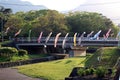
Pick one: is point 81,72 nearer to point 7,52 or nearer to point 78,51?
point 78,51

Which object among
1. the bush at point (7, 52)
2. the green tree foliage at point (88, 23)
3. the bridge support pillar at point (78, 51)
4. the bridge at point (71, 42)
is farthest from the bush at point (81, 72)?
the green tree foliage at point (88, 23)

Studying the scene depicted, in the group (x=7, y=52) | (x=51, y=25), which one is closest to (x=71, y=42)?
(x=51, y=25)

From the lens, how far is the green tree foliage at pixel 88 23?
8488cm

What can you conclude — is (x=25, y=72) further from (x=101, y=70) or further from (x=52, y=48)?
(x=52, y=48)

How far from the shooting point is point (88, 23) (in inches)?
3342

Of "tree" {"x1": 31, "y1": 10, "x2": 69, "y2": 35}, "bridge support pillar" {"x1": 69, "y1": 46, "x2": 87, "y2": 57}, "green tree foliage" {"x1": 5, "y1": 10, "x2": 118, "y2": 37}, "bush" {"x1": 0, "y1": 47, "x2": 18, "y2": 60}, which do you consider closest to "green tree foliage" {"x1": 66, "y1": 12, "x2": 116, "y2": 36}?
"green tree foliage" {"x1": 5, "y1": 10, "x2": 118, "y2": 37}

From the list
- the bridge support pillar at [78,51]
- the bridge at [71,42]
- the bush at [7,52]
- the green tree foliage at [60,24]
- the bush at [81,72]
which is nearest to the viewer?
the bush at [81,72]

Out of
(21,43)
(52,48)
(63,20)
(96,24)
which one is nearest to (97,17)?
(96,24)

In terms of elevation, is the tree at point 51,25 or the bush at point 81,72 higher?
the bush at point 81,72

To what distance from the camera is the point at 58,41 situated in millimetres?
73812

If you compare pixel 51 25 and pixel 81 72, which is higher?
pixel 81 72

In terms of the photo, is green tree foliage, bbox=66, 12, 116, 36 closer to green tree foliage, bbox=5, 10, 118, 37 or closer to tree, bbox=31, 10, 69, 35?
green tree foliage, bbox=5, 10, 118, 37

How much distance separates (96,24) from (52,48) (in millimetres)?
→ 13356

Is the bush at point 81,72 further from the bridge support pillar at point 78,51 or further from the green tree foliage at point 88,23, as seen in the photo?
the green tree foliage at point 88,23
